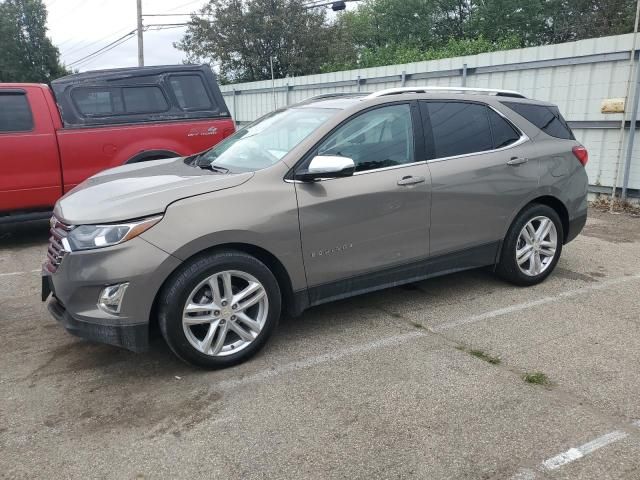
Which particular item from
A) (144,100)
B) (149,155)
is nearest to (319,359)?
(149,155)

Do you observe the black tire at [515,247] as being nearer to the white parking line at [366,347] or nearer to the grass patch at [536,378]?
the white parking line at [366,347]

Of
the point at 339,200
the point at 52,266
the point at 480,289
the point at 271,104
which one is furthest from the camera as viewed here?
the point at 271,104

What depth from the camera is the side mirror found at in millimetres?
3547

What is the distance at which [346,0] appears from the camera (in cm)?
2428

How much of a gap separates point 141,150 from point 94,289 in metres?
4.22

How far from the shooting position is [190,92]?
7.41 metres

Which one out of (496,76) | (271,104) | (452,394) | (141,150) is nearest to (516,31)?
(271,104)

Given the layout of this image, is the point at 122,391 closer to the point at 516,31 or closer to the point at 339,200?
the point at 339,200

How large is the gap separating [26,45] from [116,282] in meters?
52.9

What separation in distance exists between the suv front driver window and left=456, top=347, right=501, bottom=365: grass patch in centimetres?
142

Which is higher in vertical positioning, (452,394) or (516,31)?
(516,31)

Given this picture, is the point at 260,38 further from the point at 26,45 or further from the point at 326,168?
the point at 326,168

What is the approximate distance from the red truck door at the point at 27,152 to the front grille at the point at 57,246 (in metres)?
3.41

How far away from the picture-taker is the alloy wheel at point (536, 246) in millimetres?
4824
